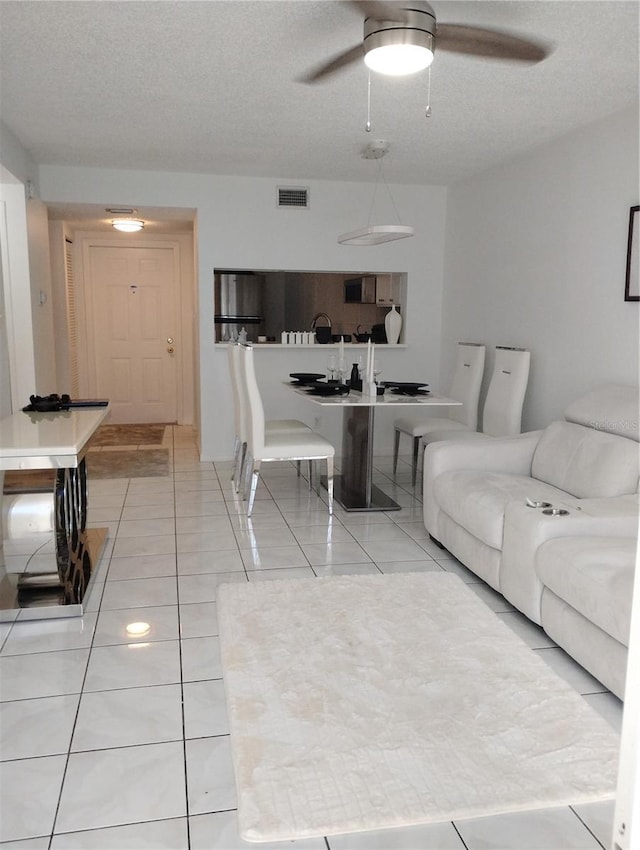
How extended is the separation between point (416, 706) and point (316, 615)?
2.54ft

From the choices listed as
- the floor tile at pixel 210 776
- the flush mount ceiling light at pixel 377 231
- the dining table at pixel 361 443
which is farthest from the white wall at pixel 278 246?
the floor tile at pixel 210 776

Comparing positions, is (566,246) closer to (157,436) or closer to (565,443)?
(565,443)

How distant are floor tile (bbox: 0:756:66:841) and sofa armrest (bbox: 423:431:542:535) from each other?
2.39 metres

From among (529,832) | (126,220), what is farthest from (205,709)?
(126,220)

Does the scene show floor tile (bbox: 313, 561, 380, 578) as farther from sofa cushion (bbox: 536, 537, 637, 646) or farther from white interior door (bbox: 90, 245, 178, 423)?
white interior door (bbox: 90, 245, 178, 423)

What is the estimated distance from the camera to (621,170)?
3785mm

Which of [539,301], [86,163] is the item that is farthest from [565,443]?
[86,163]

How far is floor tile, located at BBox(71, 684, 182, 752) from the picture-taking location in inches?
81.7

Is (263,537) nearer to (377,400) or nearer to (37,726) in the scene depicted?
(377,400)

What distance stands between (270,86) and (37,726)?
3076 mm

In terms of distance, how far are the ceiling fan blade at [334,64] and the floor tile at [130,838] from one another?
2.80 m

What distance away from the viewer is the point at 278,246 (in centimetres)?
590

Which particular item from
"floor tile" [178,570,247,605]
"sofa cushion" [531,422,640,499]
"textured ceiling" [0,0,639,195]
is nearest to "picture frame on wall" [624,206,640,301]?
"textured ceiling" [0,0,639,195]

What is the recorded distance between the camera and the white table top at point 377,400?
14.0 feet
